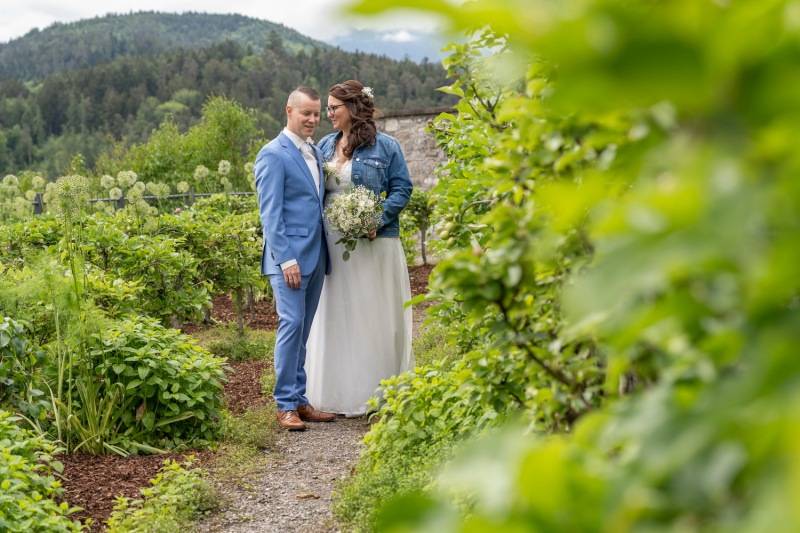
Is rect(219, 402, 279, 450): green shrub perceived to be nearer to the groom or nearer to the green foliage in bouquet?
the groom

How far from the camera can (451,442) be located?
333cm

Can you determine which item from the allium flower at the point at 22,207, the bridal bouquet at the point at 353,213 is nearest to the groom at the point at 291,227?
the bridal bouquet at the point at 353,213

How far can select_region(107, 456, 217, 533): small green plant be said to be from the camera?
10.8 feet

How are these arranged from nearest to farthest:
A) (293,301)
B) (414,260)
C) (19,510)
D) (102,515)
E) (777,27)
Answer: (777,27), (19,510), (102,515), (293,301), (414,260)

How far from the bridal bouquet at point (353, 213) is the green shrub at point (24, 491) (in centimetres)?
229

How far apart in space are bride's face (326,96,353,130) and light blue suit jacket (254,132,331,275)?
0.50 meters

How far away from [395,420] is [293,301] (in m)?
1.65

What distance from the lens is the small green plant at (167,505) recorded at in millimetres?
3306

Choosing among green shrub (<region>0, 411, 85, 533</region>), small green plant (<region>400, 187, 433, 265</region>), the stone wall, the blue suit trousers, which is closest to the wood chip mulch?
green shrub (<region>0, 411, 85, 533</region>)

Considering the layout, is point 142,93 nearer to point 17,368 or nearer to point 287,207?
point 287,207

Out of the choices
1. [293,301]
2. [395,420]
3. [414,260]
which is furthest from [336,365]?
[414,260]

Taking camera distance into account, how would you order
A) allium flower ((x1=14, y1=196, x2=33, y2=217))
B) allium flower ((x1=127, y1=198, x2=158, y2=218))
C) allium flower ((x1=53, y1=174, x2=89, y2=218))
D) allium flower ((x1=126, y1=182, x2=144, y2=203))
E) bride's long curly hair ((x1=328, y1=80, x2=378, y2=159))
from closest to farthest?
allium flower ((x1=53, y1=174, x2=89, y2=218)) < bride's long curly hair ((x1=328, y1=80, x2=378, y2=159)) < allium flower ((x1=126, y1=182, x2=144, y2=203)) < allium flower ((x1=127, y1=198, x2=158, y2=218)) < allium flower ((x1=14, y1=196, x2=33, y2=217))

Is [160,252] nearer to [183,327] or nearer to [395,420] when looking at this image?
[183,327]

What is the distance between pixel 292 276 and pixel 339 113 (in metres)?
1.22
